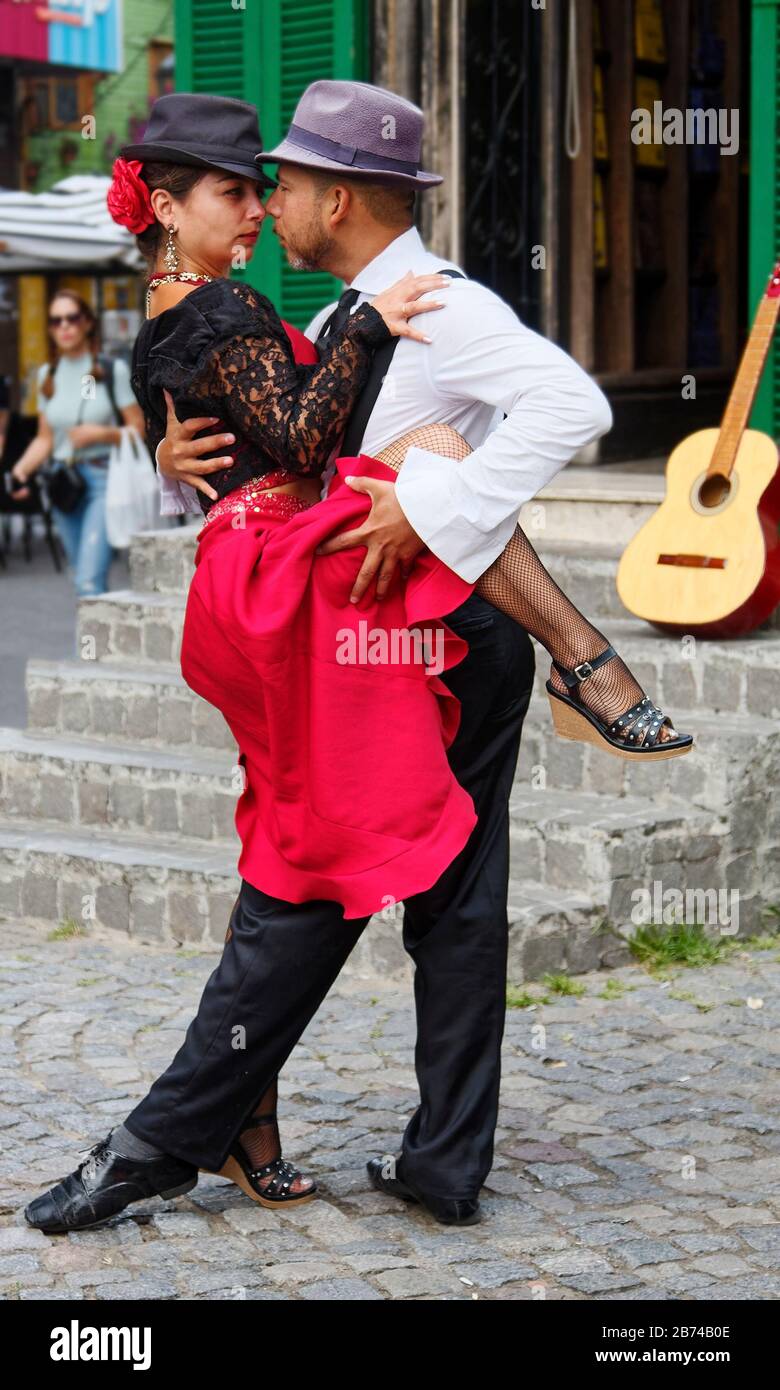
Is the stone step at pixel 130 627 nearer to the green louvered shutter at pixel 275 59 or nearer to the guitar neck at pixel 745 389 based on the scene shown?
the green louvered shutter at pixel 275 59

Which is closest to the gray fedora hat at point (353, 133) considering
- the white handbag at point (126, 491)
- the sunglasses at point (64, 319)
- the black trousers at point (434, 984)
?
the black trousers at point (434, 984)

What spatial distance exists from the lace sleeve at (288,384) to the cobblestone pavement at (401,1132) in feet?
4.74

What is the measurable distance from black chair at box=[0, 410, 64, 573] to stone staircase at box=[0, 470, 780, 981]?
25.9 feet

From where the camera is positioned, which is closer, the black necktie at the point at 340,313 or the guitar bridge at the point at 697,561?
the black necktie at the point at 340,313

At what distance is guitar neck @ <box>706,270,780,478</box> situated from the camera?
645cm

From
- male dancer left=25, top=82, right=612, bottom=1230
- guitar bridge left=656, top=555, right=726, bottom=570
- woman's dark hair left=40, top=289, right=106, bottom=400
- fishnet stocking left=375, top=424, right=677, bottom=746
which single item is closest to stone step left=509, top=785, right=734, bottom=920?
guitar bridge left=656, top=555, right=726, bottom=570

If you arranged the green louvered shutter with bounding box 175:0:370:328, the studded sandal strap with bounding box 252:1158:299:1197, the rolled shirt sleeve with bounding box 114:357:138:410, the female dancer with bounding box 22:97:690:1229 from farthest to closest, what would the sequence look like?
the rolled shirt sleeve with bounding box 114:357:138:410 < the green louvered shutter with bounding box 175:0:370:328 < the studded sandal strap with bounding box 252:1158:299:1197 < the female dancer with bounding box 22:97:690:1229

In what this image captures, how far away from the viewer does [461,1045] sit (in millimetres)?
3764

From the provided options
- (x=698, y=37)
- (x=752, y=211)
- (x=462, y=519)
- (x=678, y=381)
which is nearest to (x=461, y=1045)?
(x=462, y=519)

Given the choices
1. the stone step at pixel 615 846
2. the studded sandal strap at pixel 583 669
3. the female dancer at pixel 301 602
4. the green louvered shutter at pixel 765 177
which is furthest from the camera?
the green louvered shutter at pixel 765 177

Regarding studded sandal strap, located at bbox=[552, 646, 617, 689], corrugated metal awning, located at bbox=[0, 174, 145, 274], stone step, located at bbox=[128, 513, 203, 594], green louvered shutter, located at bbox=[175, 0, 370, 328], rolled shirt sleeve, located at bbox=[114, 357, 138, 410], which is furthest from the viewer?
corrugated metal awning, located at bbox=[0, 174, 145, 274]

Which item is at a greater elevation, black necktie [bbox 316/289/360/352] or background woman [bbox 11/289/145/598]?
black necktie [bbox 316/289/360/352]

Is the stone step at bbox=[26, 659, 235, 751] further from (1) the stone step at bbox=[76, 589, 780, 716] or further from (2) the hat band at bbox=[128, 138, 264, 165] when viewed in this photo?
(2) the hat band at bbox=[128, 138, 264, 165]

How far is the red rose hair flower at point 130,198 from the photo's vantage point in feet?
11.9
